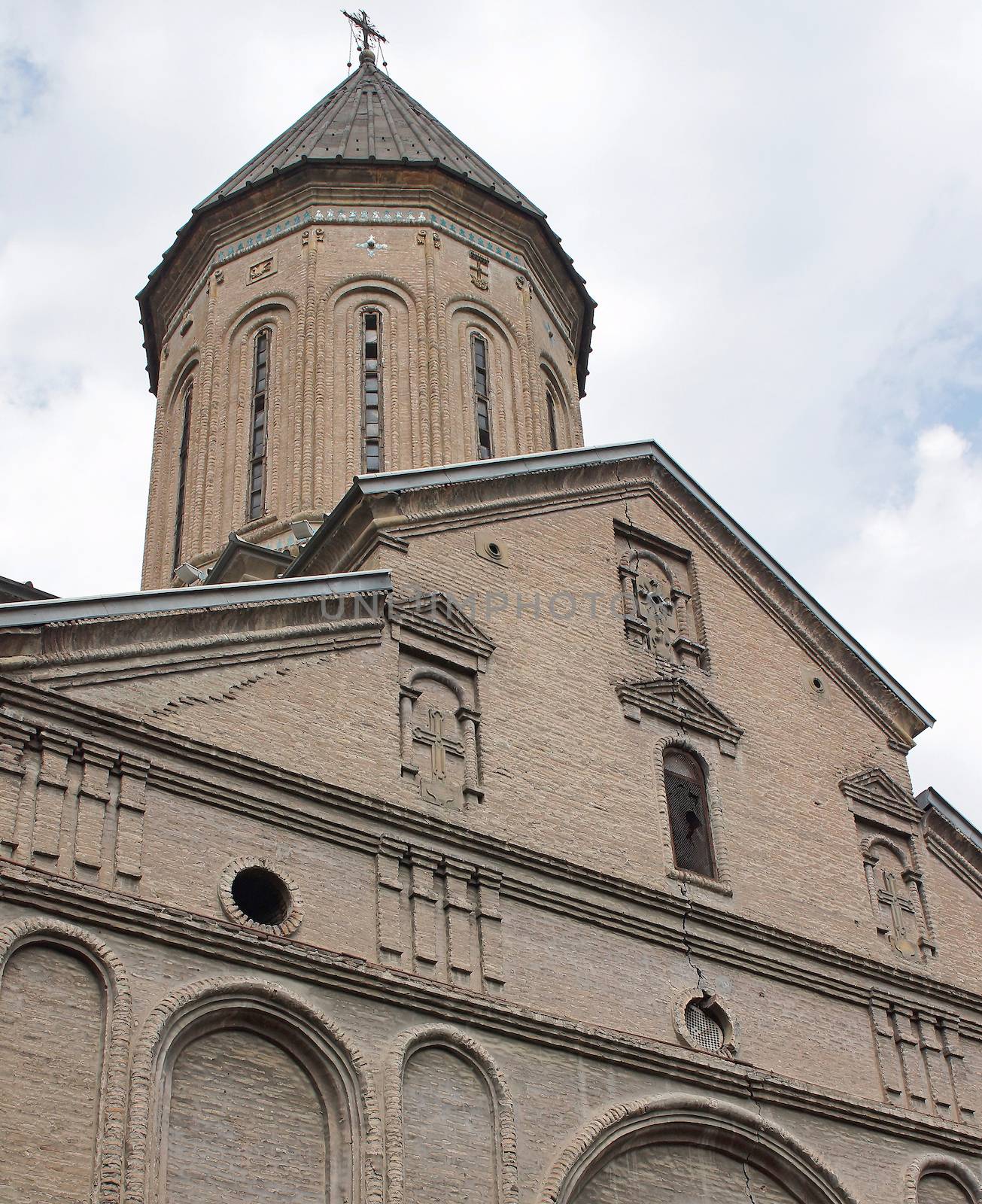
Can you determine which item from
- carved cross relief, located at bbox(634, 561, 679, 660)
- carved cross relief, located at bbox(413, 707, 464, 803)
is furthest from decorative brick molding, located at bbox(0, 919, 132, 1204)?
carved cross relief, located at bbox(634, 561, 679, 660)

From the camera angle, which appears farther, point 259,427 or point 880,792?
point 259,427

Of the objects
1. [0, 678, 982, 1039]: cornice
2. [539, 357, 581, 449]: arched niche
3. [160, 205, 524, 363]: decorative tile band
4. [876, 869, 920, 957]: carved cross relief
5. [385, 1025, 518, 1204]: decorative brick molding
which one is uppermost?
[160, 205, 524, 363]: decorative tile band

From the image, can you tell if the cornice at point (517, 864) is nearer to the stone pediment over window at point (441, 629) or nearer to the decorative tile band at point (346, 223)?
the stone pediment over window at point (441, 629)

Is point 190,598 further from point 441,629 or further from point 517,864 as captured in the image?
point 517,864

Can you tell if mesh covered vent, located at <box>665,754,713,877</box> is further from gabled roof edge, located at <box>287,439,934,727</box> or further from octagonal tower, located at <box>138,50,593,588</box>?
octagonal tower, located at <box>138,50,593,588</box>

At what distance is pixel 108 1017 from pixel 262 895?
195cm

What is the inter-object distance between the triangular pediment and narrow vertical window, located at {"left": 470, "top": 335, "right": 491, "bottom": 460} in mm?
7768

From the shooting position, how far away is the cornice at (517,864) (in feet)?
46.1

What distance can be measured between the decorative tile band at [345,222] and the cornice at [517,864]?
13024mm

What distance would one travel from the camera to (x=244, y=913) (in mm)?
13930

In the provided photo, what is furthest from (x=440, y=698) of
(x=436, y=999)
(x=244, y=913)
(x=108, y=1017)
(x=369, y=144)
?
(x=369, y=144)

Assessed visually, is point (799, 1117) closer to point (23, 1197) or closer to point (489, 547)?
Answer: point (489, 547)

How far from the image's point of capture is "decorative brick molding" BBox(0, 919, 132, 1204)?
1194cm

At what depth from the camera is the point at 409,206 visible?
2644cm
